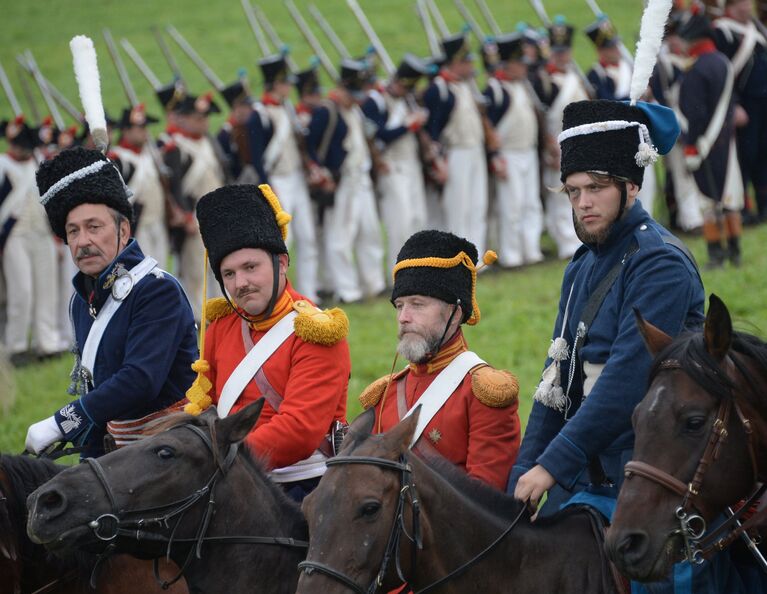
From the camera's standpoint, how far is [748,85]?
14297mm

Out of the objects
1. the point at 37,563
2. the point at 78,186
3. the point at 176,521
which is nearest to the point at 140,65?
the point at 78,186

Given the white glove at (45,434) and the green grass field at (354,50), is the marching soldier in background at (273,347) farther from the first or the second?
the green grass field at (354,50)

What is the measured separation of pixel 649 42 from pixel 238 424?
209 centimetres

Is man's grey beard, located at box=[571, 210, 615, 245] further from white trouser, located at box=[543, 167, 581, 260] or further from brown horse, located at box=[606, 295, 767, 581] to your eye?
white trouser, located at box=[543, 167, 581, 260]

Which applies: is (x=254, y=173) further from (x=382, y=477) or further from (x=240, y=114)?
(x=382, y=477)

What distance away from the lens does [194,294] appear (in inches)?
565

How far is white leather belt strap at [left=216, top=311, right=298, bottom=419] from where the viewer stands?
5133 mm

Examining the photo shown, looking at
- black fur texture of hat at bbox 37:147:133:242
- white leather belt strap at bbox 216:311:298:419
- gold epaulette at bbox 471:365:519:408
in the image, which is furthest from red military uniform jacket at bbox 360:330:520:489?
black fur texture of hat at bbox 37:147:133:242

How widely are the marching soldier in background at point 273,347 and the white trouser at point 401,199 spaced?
1022 centimetres

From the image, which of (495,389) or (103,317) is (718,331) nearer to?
(495,389)

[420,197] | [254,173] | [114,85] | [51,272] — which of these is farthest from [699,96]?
[114,85]

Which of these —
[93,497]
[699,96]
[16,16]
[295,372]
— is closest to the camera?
[93,497]

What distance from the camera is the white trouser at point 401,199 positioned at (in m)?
15.5

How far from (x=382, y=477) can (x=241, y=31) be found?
27950 mm
